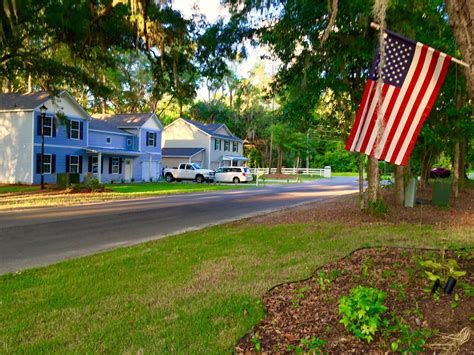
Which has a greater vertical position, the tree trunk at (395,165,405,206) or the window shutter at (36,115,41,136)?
the window shutter at (36,115,41,136)

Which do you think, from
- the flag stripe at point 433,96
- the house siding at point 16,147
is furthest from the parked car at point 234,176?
the flag stripe at point 433,96

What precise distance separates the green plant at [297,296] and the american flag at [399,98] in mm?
2035

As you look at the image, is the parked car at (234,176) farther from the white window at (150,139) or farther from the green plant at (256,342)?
the green plant at (256,342)

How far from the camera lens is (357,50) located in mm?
10328

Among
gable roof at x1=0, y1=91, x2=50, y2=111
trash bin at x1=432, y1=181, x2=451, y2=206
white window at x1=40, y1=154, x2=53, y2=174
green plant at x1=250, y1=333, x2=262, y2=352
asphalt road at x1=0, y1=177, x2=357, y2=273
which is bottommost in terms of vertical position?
asphalt road at x1=0, y1=177, x2=357, y2=273

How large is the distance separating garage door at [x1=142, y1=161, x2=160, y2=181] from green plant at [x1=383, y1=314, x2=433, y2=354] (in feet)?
124

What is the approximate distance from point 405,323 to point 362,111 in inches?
112

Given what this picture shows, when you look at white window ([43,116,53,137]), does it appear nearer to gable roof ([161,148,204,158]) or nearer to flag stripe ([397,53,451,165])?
gable roof ([161,148,204,158])

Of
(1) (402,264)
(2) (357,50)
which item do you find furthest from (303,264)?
(2) (357,50)

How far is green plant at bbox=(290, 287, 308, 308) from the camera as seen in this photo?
479cm

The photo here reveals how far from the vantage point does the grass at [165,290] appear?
3.98 metres

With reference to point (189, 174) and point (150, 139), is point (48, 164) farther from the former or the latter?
point (189, 174)

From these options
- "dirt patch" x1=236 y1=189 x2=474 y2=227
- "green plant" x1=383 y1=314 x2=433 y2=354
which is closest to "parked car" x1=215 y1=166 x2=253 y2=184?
"dirt patch" x1=236 y1=189 x2=474 y2=227

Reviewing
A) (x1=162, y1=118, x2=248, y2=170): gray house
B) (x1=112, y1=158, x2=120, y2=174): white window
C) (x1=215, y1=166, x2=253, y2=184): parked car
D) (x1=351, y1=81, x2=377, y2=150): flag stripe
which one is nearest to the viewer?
(x1=351, y1=81, x2=377, y2=150): flag stripe
